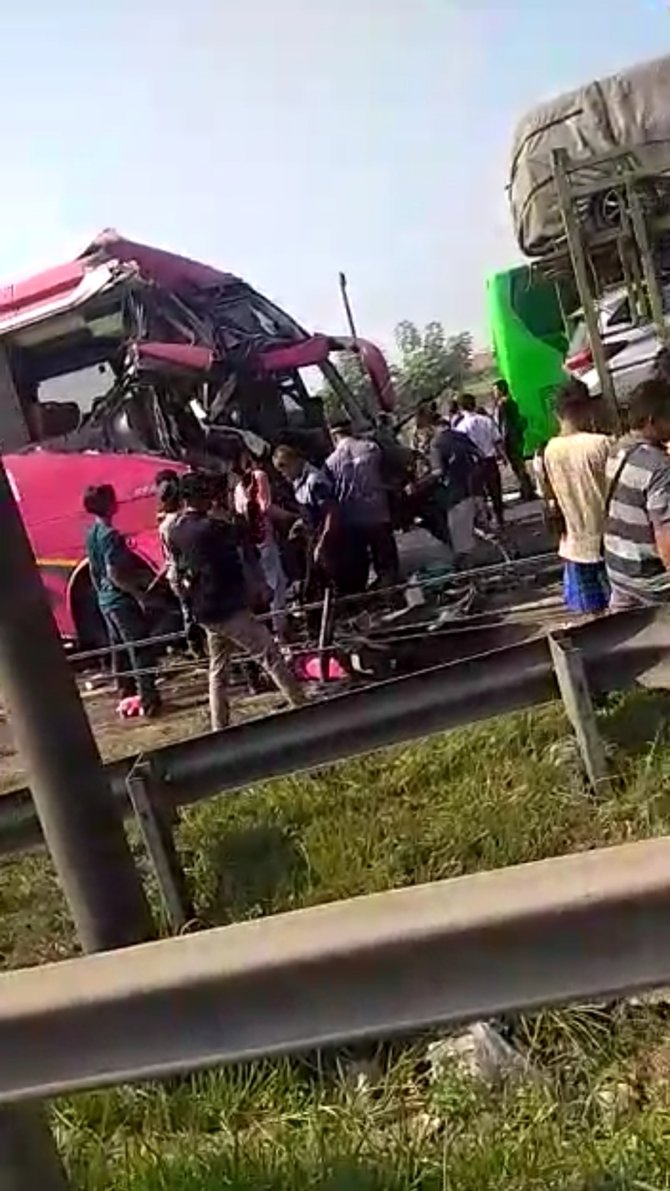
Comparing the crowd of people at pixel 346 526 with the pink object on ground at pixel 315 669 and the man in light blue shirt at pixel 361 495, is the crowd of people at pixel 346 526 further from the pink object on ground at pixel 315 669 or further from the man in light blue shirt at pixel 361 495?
the pink object on ground at pixel 315 669

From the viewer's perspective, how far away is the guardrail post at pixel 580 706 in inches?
202

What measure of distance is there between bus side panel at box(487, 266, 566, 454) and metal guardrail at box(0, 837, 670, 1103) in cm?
1663

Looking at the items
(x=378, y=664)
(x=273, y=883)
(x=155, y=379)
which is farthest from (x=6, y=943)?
(x=155, y=379)

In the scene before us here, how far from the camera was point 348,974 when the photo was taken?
2.00 metres

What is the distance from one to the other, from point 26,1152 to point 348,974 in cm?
82

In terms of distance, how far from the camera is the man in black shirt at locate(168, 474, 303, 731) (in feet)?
26.4

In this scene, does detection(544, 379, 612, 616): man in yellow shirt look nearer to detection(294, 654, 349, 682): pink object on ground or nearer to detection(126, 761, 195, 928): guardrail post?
detection(294, 654, 349, 682): pink object on ground

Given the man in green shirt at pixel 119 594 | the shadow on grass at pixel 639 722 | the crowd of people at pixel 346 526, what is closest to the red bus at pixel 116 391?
the crowd of people at pixel 346 526

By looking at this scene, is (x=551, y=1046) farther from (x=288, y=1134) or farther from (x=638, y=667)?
(x=638, y=667)

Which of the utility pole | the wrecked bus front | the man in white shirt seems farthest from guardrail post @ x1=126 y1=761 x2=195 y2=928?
the man in white shirt

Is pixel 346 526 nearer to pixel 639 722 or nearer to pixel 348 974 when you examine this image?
pixel 639 722

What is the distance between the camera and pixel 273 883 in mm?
4977

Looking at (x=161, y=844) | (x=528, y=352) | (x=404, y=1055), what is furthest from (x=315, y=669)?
(x=528, y=352)

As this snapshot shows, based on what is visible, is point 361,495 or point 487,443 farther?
point 487,443
